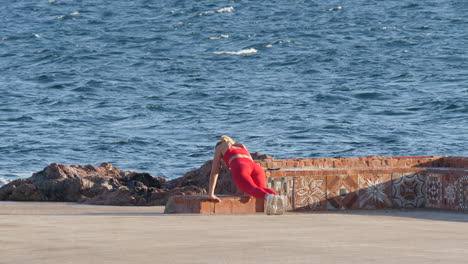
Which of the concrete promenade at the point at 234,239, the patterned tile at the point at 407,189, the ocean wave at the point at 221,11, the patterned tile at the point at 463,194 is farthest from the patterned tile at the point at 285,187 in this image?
the ocean wave at the point at 221,11

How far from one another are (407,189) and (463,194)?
90 centimetres

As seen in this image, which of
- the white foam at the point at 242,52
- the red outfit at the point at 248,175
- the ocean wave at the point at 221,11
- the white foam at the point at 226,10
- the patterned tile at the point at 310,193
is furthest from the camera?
the white foam at the point at 226,10

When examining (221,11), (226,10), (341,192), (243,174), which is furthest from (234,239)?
(226,10)

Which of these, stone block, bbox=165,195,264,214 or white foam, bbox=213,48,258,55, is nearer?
stone block, bbox=165,195,264,214

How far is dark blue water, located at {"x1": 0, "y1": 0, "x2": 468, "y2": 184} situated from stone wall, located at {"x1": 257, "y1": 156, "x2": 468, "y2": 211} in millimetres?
14151

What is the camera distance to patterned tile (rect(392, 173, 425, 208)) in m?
12.1

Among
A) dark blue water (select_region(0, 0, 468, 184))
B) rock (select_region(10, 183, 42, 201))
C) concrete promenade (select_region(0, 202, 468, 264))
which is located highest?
A: dark blue water (select_region(0, 0, 468, 184))

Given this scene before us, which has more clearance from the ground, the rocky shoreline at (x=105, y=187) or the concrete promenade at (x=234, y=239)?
the rocky shoreline at (x=105, y=187)

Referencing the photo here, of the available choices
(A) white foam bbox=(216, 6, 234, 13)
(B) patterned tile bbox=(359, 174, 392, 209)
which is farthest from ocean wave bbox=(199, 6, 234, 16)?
(B) patterned tile bbox=(359, 174, 392, 209)

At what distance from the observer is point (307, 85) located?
152 ft

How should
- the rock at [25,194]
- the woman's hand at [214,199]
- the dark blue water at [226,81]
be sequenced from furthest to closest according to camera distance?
1. the dark blue water at [226,81]
2. the rock at [25,194]
3. the woman's hand at [214,199]

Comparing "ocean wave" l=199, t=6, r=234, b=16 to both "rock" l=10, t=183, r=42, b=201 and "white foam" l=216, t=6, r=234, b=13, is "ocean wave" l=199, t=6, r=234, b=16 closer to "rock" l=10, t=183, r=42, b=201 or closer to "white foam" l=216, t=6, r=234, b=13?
"white foam" l=216, t=6, r=234, b=13

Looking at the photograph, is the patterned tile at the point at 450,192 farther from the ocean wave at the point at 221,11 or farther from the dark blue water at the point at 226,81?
the ocean wave at the point at 221,11

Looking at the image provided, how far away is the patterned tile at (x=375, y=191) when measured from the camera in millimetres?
11875
